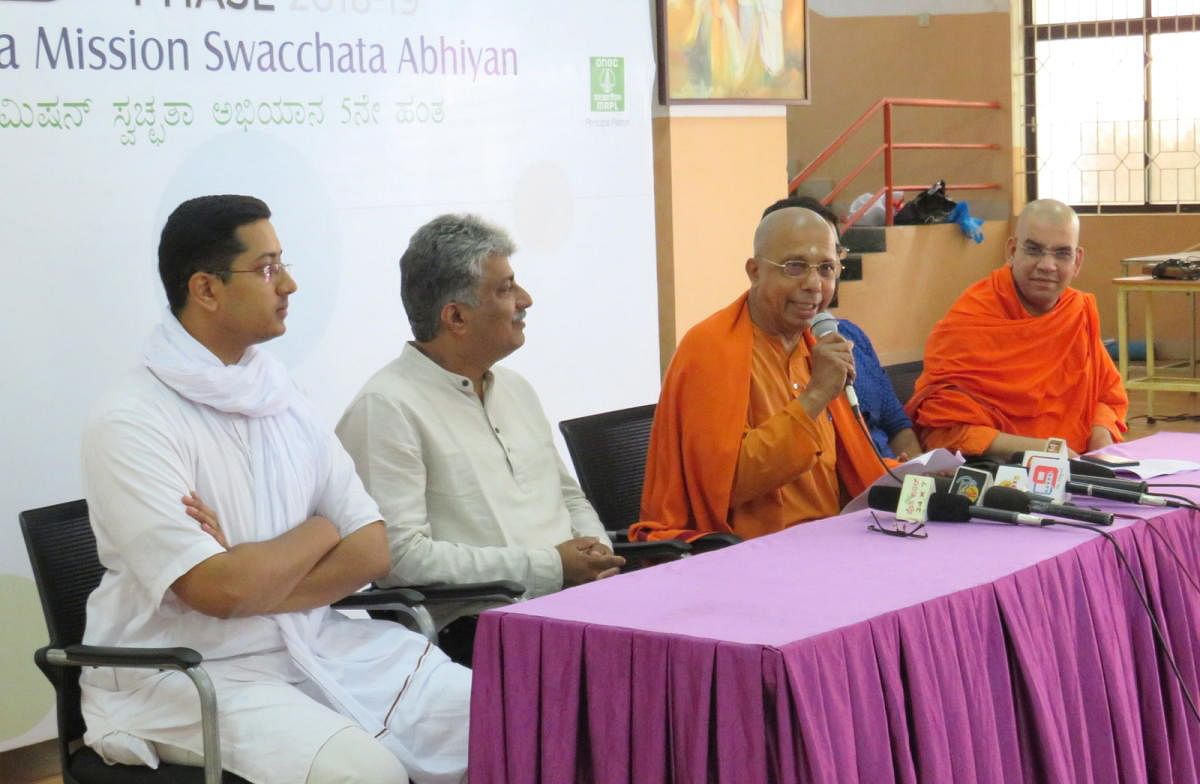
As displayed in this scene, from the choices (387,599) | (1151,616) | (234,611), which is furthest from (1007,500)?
(234,611)

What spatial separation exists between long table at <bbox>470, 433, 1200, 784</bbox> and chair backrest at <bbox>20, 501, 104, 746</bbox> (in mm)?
672

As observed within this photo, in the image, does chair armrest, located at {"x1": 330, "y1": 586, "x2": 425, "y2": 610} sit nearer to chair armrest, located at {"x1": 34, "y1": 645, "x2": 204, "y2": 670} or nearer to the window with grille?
chair armrest, located at {"x1": 34, "y1": 645, "x2": 204, "y2": 670}

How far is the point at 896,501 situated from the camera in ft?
9.14

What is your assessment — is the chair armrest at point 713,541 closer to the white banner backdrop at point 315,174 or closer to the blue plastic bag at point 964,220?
the white banner backdrop at point 315,174

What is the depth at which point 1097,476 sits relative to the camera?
3000mm

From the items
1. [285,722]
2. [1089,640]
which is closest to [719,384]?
[1089,640]

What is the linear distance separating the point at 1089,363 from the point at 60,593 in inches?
106

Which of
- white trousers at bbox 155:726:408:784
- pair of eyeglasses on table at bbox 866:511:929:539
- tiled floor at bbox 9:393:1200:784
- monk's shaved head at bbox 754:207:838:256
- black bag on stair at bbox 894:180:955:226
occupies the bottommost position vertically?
tiled floor at bbox 9:393:1200:784

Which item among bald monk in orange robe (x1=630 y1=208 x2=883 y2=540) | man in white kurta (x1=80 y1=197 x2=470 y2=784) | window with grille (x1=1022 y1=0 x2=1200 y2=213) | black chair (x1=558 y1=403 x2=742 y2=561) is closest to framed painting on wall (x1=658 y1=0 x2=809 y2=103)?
black chair (x1=558 y1=403 x2=742 y2=561)

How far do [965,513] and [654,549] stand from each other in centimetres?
66

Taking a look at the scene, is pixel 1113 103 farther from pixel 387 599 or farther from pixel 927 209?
pixel 387 599

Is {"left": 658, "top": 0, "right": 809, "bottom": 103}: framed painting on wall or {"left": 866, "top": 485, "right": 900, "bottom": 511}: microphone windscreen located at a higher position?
{"left": 658, "top": 0, "right": 809, "bottom": 103}: framed painting on wall

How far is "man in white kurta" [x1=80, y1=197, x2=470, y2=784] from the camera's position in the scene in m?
2.28

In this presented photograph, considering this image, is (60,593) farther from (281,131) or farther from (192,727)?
(281,131)
